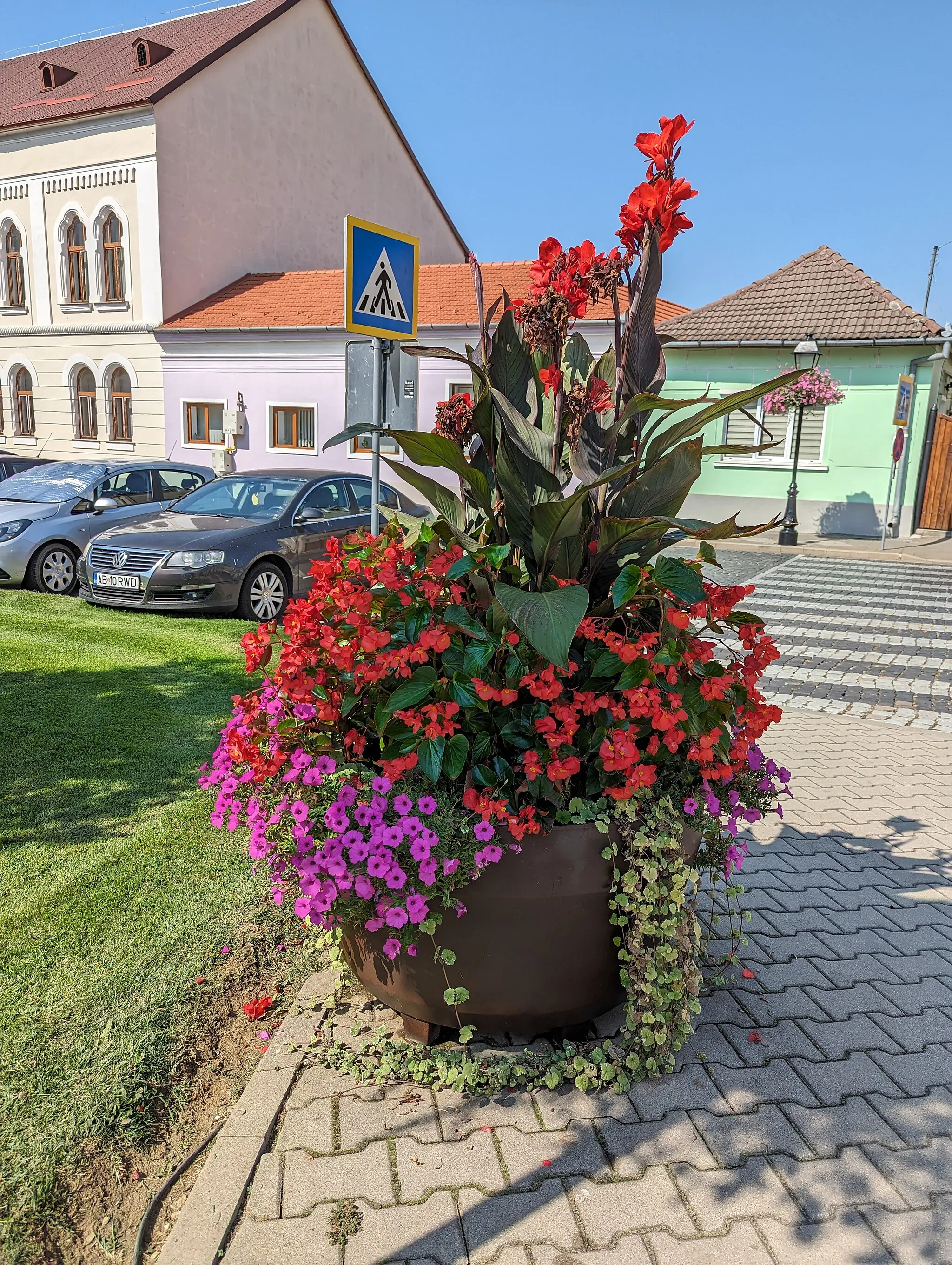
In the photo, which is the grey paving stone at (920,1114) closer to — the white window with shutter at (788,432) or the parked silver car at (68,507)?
the parked silver car at (68,507)

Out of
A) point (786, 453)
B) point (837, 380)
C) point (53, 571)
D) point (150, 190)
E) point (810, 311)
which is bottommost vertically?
point (53, 571)

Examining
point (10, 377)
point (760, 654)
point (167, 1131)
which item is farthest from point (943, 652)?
point (10, 377)

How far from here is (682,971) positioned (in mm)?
2701

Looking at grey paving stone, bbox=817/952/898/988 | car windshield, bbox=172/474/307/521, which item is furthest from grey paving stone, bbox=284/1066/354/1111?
car windshield, bbox=172/474/307/521

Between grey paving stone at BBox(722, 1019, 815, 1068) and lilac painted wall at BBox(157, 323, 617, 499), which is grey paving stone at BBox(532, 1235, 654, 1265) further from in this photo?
lilac painted wall at BBox(157, 323, 617, 499)

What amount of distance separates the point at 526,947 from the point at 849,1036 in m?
1.20

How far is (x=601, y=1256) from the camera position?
2.14 metres

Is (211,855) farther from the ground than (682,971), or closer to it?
closer to it

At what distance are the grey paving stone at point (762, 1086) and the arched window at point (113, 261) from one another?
27666 mm

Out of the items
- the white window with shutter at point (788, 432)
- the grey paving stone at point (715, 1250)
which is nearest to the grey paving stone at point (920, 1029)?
the grey paving stone at point (715, 1250)

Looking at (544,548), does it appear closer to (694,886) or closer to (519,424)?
(519,424)

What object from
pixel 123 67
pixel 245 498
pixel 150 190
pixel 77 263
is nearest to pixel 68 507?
pixel 245 498

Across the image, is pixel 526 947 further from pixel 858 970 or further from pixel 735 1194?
pixel 858 970

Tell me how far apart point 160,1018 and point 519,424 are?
2.12 meters
